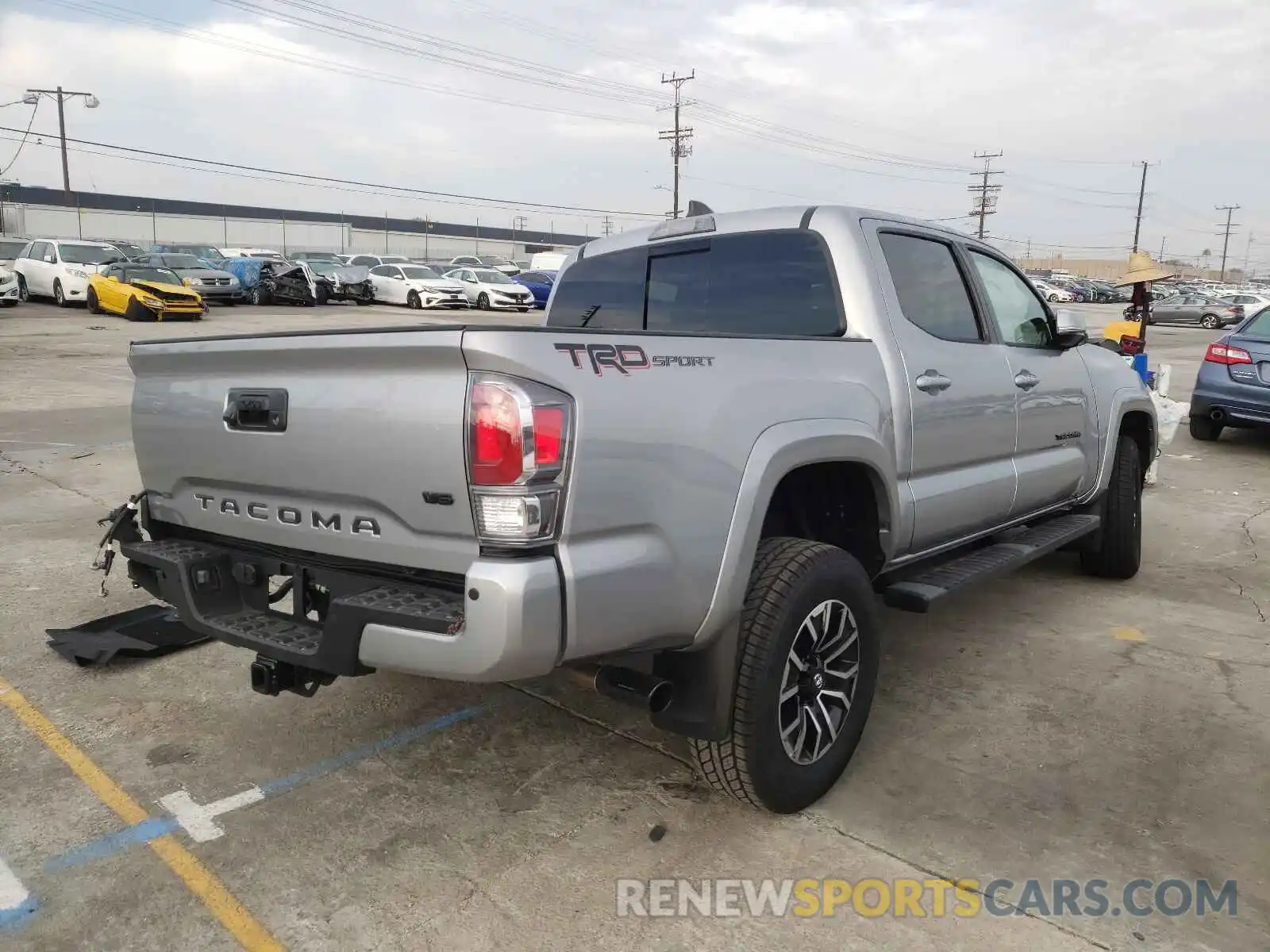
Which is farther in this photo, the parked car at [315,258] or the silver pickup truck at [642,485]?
the parked car at [315,258]

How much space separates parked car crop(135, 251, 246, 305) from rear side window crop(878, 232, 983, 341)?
25.5 m

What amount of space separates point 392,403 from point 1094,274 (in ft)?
497

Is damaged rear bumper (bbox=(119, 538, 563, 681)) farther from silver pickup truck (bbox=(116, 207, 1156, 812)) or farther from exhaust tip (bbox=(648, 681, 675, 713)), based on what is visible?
exhaust tip (bbox=(648, 681, 675, 713))

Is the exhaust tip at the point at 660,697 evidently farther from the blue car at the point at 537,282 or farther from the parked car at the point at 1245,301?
the parked car at the point at 1245,301

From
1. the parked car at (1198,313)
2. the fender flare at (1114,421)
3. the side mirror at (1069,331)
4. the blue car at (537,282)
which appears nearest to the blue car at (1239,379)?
the fender flare at (1114,421)

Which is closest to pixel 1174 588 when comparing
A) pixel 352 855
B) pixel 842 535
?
pixel 842 535

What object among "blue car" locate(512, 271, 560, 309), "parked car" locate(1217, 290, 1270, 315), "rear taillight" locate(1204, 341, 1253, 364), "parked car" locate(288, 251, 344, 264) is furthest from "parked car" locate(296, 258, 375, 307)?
"parked car" locate(1217, 290, 1270, 315)

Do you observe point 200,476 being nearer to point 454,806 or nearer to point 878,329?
point 454,806

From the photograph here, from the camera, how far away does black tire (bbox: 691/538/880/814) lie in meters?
2.73

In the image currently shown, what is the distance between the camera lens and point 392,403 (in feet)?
7.92

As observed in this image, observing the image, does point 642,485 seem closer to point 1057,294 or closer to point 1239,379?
point 1239,379

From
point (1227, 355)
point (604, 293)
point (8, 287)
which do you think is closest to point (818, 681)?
point (604, 293)

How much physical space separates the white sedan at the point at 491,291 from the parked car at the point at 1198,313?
2714 centimetres

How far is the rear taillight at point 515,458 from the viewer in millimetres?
2240
